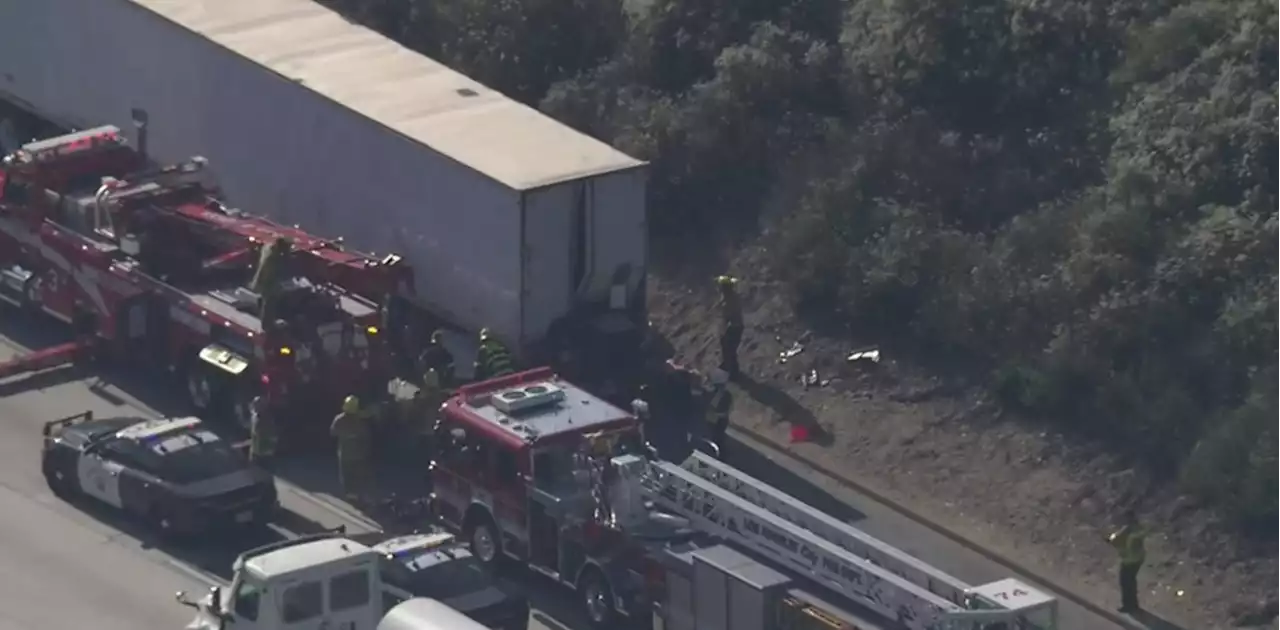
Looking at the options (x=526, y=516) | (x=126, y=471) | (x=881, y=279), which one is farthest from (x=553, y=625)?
(x=881, y=279)

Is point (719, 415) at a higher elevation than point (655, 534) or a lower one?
lower

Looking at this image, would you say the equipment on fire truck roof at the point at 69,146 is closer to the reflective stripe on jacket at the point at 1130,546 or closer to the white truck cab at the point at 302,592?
the white truck cab at the point at 302,592

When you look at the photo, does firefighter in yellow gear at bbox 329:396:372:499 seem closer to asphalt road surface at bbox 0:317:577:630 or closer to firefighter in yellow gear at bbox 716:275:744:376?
asphalt road surface at bbox 0:317:577:630

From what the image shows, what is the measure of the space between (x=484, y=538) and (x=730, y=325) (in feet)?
21.0

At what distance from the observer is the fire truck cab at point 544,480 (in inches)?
1061

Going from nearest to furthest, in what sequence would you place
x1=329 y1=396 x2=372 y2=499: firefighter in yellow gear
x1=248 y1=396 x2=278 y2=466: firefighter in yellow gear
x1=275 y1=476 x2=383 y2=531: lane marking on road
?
1. x1=329 y1=396 x2=372 y2=499: firefighter in yellow gear
2. x1=275 y1=476 x2=383 y2=531: lane marking on road
3. x1=248 y1=396 x2=278 y2=466: firefighter in yellow gear

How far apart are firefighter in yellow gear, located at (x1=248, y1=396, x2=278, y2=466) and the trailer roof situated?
400cm

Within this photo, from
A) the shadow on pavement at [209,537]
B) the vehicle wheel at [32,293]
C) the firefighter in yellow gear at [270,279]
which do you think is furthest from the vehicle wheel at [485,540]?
the vehicle wheel at [32,293]

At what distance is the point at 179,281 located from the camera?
3344 centimetres

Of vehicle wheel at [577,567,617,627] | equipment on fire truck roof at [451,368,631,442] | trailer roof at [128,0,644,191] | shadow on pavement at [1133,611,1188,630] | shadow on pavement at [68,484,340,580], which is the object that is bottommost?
shadow on pavement at [68,484,340,580]

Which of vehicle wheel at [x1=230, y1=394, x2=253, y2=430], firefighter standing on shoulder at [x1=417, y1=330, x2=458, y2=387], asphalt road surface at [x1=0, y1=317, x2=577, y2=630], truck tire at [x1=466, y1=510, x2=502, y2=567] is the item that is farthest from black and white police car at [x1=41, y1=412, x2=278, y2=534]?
firefighter standing on shoulder at [x1=417, y1=330, x2=458, y2=387]

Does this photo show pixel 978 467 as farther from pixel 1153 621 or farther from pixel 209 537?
pixel 209 537

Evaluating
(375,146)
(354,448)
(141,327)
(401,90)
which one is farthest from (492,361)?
(401,90)

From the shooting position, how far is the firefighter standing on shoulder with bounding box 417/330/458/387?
31.9 m
